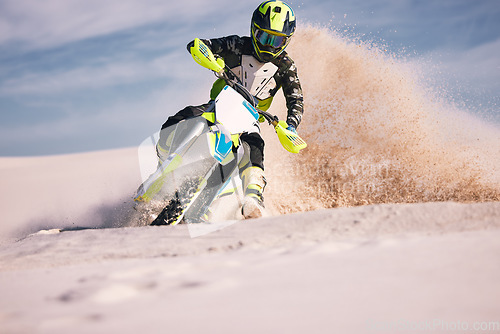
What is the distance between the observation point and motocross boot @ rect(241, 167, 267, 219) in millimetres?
3514

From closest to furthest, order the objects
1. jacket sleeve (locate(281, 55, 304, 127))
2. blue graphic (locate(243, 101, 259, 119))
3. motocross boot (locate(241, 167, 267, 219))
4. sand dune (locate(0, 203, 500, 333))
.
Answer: sand dune (locate(0, 203, 500, 333))
blue graphic (locate(243, 101, 259, 119))
motocross boot (locate(241, 167, 267, 219))
jacket sleeve (locate(281, 55, 304, 127))

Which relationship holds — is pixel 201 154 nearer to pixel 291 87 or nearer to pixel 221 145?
pixel 221 145

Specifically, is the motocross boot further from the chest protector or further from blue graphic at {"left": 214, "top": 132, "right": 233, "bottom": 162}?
the chest protector

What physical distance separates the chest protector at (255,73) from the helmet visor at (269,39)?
0.30m

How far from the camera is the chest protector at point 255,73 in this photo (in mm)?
4051

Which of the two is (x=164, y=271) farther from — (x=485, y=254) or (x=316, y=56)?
(x=316, y=56)

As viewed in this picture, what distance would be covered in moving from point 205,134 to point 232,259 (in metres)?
1.70

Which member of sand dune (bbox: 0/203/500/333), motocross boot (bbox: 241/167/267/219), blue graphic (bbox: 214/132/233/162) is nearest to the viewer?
sand dune (bbox: 0/203/500/333)

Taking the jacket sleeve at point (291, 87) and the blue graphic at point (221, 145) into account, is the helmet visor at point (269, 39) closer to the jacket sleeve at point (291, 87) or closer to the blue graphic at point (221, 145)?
the jacket sleeve at point (291, 87)

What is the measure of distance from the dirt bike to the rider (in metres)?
0.24

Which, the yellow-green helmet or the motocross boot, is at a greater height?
the yellow-green helmet

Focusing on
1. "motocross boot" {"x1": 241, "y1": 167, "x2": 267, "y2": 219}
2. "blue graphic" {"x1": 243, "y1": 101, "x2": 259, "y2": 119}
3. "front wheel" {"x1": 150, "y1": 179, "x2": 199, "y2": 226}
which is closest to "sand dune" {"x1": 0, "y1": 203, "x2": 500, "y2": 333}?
"front wheel" {"x1": 150, "y1": 179, "x2": 199, "y2": 226}

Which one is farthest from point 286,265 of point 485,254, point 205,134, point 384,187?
point 384,187

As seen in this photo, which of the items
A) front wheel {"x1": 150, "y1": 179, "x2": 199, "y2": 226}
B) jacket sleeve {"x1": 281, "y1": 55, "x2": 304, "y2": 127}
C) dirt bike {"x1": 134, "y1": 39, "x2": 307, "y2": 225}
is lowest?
front wheel {"x1": 150, "y1": 179, "x2": 199, "y2": 226}
